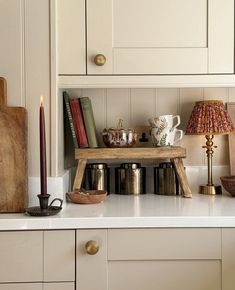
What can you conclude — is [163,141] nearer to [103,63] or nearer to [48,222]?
[103,63]

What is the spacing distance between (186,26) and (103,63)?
0.35 meters

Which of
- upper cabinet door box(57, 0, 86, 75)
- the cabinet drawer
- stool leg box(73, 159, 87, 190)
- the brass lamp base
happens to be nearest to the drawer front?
the cabinet drawer

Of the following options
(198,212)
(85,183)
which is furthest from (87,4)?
(198,212)

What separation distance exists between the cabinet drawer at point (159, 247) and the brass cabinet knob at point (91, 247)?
0.04 metres

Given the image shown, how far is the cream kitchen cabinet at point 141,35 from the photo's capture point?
5.34 feet

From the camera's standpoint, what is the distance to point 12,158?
4.83ft

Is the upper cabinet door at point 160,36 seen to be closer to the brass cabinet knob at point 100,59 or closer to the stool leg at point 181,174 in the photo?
the brass cabinet knob at point 100,59

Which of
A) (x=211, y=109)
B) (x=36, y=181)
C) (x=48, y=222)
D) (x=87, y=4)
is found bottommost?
(x=48, y=222)

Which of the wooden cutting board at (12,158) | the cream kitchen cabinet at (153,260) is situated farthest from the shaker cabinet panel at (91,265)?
the wooden cutting board at (12,158)

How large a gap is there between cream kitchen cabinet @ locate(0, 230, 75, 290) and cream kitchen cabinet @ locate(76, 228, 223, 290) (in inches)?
2.5

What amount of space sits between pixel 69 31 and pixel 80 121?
37 cm

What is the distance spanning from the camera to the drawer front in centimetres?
133

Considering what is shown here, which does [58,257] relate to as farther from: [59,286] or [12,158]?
[12,158]

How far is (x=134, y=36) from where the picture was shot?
1.63 metres
